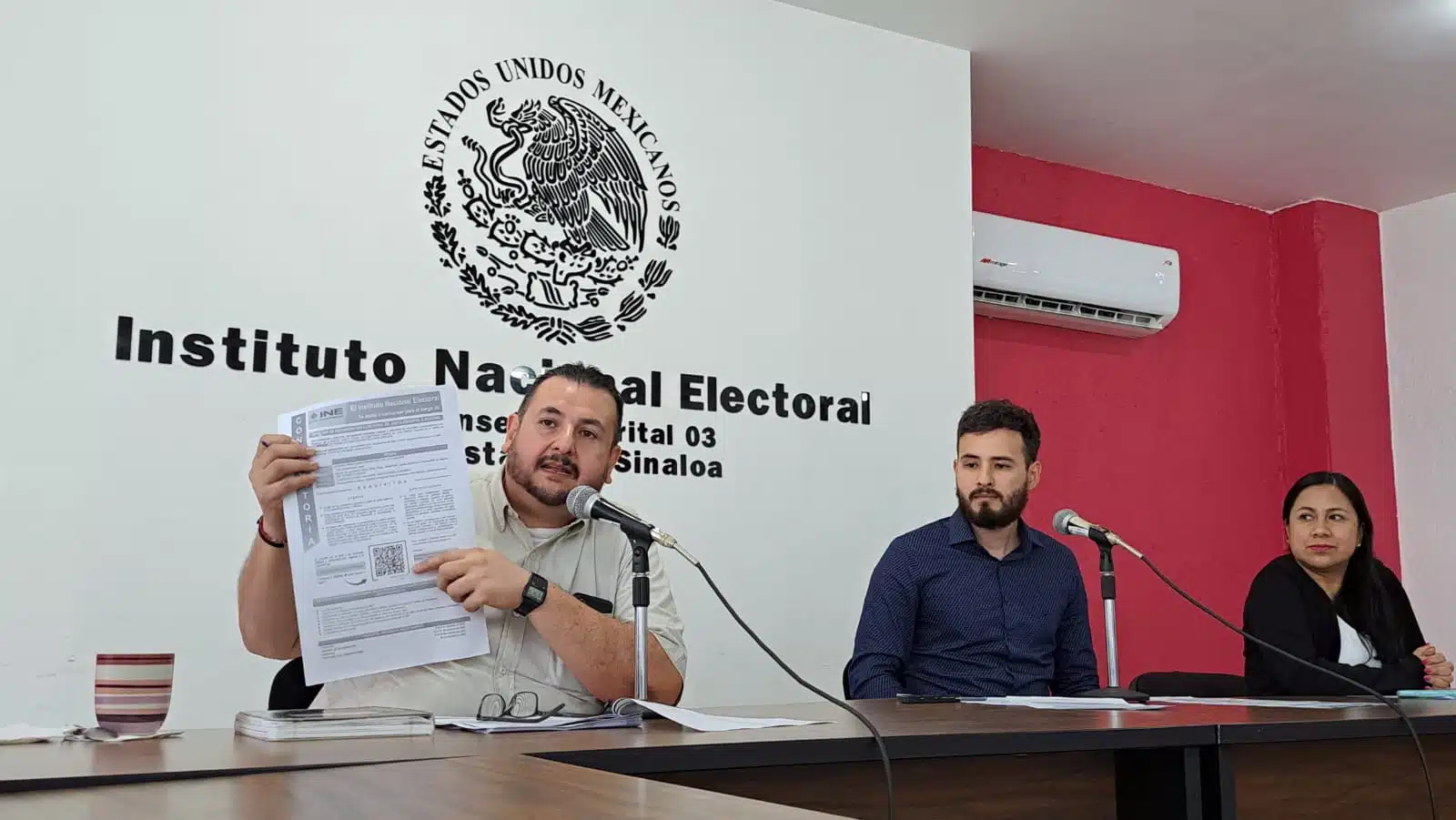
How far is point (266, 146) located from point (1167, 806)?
86.9 inches

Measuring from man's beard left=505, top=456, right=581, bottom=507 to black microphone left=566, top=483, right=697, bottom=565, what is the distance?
22 centimetres

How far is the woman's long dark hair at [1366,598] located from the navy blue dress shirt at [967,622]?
799 millimetres

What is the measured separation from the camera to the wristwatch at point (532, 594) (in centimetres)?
188

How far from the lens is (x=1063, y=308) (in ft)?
14.5

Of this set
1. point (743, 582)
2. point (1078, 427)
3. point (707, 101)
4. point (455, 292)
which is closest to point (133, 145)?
point (455, 292)

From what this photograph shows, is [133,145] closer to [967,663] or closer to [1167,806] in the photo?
[967,663]

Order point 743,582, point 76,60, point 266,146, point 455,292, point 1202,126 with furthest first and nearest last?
point 1202,126 < point 743,582 < point 455,292 < point 266,146 < point 76,60

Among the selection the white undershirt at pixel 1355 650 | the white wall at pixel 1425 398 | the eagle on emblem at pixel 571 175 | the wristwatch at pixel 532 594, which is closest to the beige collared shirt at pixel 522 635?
the wristwatch at pixel 532 594

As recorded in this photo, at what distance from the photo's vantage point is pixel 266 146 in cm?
275

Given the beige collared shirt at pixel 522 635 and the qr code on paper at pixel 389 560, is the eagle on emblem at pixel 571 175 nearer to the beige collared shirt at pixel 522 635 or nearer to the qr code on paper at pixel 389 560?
the beige collared shirt at pixel 522 635

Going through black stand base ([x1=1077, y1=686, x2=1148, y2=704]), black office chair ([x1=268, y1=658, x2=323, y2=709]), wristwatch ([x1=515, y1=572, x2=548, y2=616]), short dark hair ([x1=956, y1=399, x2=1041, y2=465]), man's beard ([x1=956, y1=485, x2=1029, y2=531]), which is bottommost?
black stand base ([x1=1077, y1=686, x2=1148, y2=704])

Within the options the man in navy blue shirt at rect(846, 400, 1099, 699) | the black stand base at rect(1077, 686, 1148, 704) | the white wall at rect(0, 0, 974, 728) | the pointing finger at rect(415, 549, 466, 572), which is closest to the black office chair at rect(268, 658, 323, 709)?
the pointing finger at rect(415, 549, 466, 572)

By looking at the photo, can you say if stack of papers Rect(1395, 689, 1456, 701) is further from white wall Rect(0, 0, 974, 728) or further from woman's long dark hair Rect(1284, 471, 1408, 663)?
white wall Rect(0, 0, 974, 728)

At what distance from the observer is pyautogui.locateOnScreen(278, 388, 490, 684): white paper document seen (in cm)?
179
